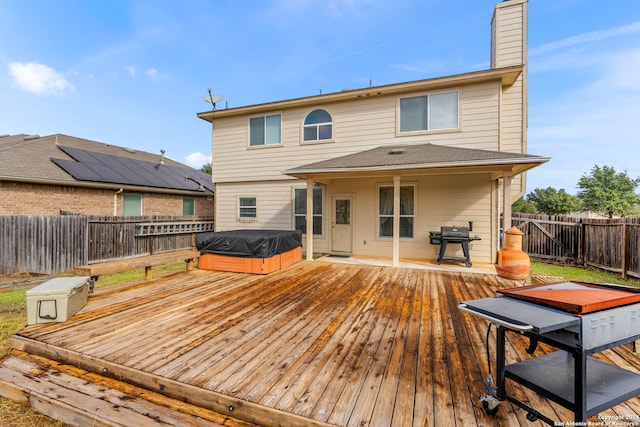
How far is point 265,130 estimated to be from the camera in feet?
31.4

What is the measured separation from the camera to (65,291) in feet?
11.0

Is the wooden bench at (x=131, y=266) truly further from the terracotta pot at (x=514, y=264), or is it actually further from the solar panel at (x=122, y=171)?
the solar panel at (x=122, y=171)

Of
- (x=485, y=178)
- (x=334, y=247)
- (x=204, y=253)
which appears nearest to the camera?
(x=204, y=253)

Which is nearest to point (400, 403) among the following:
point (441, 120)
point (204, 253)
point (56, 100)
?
point (204, 253)

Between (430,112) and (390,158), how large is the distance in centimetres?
239

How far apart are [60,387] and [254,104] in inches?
352

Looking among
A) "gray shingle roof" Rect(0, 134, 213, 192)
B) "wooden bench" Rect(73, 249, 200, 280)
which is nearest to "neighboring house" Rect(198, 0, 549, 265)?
"wooden bench" Rect(73, 249, 200, 280)

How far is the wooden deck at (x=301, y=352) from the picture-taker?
1869mm

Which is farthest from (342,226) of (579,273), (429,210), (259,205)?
(579,273)

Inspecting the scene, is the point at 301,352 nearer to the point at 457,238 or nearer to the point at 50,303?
the point at 50,303

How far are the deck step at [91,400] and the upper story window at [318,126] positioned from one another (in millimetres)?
8028

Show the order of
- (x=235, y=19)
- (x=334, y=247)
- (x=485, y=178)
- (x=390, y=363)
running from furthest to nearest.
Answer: (x=235, y=19), (x=334, y=247), (x=485, y=178), (x=390, y=363)

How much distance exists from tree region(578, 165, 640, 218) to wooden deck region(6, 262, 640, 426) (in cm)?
2760

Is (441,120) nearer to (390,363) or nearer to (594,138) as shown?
(390,363)
